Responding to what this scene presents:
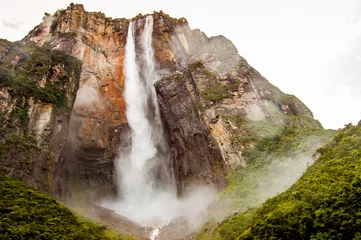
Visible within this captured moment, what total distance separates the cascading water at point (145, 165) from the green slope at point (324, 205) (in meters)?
16.1

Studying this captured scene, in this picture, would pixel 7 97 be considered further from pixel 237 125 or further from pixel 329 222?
pixel 329 222

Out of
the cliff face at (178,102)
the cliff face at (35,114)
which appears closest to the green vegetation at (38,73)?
the cliff face at (35,114)

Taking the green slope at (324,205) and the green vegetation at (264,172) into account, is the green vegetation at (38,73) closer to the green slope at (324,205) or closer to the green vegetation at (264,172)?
the green vegetation at (264,172)

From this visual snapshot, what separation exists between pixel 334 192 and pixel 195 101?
93.1 feet

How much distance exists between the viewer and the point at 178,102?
134 ft

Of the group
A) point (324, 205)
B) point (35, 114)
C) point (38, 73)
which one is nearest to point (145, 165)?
point (35, 114)

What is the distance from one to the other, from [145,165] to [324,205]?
30423 mm

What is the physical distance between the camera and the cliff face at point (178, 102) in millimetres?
36125

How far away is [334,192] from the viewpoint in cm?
1363

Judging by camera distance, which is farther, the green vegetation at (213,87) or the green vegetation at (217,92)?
the green vegetation at (213,87)

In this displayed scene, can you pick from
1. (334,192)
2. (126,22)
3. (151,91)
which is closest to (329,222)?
(334,192)

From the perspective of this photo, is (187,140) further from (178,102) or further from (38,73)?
(38,73)

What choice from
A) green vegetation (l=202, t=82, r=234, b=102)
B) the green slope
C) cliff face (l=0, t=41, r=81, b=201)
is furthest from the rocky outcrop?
the green slope

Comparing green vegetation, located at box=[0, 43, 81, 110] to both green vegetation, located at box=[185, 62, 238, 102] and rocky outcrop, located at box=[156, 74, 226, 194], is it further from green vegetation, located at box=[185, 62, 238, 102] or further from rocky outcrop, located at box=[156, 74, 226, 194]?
green vegetation, located at box=[185, 62, 238, 102]
